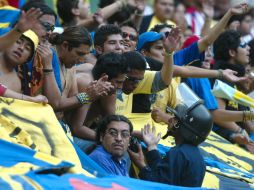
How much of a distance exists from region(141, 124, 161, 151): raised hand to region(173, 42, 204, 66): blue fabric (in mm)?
Answer: 2269

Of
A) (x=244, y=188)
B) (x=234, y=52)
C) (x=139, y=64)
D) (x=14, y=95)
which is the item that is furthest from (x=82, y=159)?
(x=234, y=52)

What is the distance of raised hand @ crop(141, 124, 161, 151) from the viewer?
799 cm

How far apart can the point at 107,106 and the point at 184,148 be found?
1113 mm

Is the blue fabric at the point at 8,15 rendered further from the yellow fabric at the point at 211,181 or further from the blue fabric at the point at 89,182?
the yellow fabric at the point at 211,181

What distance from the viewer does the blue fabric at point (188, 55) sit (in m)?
10.3

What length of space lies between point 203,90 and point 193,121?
294 cm

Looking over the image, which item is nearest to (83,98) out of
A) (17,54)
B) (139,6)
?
(17,54)

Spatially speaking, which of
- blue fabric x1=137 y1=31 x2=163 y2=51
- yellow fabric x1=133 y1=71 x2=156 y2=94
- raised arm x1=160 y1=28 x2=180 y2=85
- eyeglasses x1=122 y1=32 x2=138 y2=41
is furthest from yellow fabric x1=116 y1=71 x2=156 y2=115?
eyeglasses x1=122 y1=32 x2=138 y2=41

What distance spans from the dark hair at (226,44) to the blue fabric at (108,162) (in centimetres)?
403

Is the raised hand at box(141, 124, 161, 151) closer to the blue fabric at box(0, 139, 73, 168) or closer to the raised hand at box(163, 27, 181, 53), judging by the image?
the raised hand at box(163, 27, 181, 53)

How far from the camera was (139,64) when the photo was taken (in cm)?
854

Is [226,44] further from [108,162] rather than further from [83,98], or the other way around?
[108,162]

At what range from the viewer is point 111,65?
8.27m

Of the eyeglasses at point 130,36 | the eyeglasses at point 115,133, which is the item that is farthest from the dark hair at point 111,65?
the eyeglasses at point 130,36
